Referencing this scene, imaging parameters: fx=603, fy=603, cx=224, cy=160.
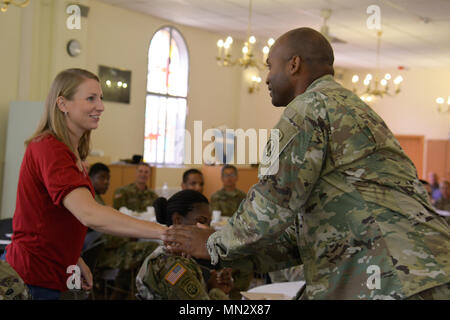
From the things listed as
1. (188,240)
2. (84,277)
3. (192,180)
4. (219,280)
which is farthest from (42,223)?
(192,180)

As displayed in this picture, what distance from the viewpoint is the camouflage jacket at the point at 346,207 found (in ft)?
4.38

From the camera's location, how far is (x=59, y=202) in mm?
1677

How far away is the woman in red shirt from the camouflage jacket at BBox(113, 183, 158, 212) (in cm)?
384

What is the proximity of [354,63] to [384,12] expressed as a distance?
4.18 metres

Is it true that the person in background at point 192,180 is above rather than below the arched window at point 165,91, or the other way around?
below

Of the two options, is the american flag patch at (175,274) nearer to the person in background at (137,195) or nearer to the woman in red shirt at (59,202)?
the woman in red shirt at (59,202)

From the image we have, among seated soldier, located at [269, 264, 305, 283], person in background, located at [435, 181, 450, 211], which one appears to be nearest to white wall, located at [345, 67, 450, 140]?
person in background, located at [435, 181, 450, 211]

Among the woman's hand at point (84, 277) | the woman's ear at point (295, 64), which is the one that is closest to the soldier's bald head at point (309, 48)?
the woman's ear at point (295, 64)

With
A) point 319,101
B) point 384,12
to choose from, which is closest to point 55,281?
point 319,101

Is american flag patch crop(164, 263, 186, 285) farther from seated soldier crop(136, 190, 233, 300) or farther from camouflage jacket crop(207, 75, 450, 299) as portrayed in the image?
camouflage jacket crop(207, 75, 450, 299)

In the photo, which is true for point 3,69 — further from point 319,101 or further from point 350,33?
point 319,101

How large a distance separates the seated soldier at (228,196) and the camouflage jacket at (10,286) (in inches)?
186

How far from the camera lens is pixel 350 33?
8.90 m

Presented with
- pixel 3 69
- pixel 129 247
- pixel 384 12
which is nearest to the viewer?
pixel 129 247
